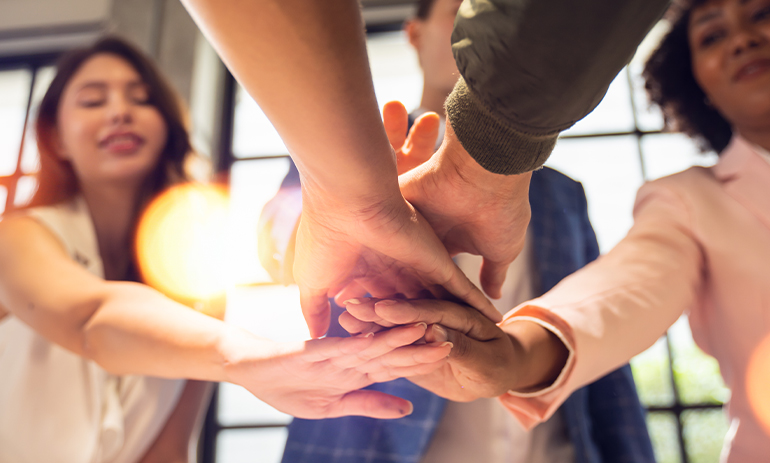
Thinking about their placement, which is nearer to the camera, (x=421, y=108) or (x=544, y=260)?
(x=544, y=260)

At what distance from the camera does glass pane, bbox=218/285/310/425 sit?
1.77 meters

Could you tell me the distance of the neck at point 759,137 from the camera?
0.90m

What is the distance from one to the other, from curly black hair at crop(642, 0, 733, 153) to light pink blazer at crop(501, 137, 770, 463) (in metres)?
0.35

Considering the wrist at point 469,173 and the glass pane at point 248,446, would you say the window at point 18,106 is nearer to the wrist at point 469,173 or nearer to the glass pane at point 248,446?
the glass pane at point 248,446

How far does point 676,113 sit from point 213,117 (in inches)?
69.4

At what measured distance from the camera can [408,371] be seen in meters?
0.48

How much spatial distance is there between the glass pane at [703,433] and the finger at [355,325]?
1699mm

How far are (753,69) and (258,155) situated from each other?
5.84 feet

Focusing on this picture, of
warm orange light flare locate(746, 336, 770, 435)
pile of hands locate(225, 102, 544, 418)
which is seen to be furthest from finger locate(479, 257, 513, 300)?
warm orange light flare locate(746, 336, 770, 435)

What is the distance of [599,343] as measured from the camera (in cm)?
60

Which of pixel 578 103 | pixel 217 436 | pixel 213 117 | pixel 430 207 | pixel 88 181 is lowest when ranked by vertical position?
pixel 217 436

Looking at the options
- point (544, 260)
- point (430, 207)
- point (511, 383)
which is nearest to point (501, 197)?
point (430, 207)

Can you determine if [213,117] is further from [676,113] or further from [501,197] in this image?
[501,197]

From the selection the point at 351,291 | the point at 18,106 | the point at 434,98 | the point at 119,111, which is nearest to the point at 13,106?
the point at 18,106
